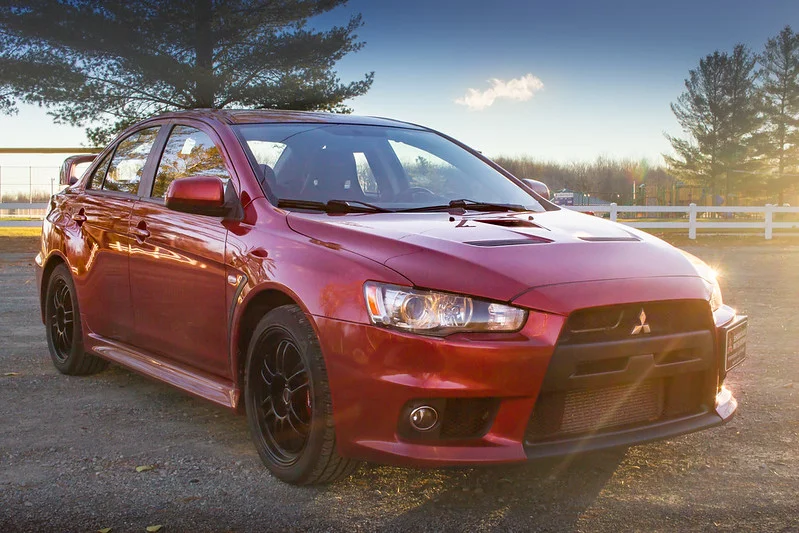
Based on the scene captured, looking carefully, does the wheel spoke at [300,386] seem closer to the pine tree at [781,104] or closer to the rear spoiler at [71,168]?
the rear spoiler at [71,168]

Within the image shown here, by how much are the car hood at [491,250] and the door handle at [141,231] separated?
1.29 m

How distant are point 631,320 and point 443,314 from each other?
2.38 feet

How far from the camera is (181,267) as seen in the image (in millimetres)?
4602

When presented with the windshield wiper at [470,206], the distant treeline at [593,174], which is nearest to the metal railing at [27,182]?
the windshield wiper at [470,206]

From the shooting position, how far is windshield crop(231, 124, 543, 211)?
4.54 m

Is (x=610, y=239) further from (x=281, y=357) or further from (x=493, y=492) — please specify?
(x=281, y=357)

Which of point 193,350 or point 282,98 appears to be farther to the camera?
point 282,98

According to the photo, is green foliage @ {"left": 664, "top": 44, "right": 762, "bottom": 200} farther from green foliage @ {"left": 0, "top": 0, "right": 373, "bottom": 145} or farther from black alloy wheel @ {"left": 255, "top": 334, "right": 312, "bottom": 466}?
black alloy wheel @ {"left": 255, "top": 334, "right": 312, "bottom": 466}

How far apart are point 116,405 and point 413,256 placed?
2619 mm

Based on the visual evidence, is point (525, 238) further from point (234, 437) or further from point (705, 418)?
point (234, 437)

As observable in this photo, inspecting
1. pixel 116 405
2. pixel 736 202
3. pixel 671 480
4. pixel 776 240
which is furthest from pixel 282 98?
pixel 736 202

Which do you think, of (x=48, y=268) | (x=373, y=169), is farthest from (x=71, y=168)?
(x=373, y=169)

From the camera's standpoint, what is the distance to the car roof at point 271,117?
497 centimetres

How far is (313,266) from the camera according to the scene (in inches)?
145
